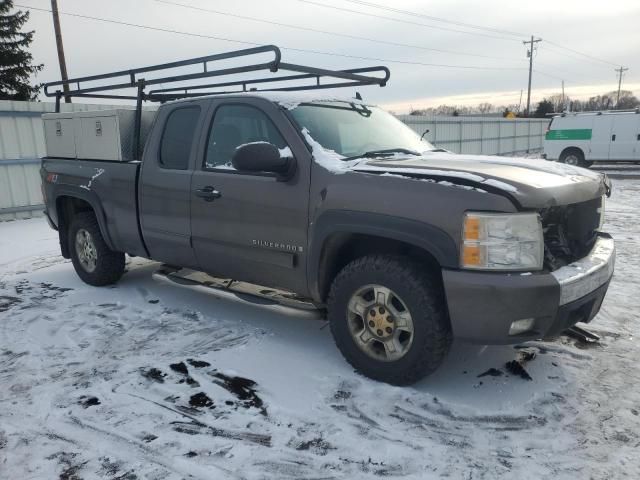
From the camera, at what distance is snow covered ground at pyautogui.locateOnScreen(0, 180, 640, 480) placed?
2.64 m

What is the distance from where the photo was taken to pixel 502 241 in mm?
2871

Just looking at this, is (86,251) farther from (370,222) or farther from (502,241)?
(502,241)

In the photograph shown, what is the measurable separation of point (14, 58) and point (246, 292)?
1091 inches

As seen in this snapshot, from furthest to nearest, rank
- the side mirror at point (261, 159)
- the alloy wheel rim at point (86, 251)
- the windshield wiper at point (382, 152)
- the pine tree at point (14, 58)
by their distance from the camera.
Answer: the pine tree at point (14, 58) → the alloy wheel rim at point (86, 251) → the windshield wiper at point (382, 152) → the side mirror at point (261, 159)

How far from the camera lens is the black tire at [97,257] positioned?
557 cm

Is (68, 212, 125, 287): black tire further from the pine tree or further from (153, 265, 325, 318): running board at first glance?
the pine tree

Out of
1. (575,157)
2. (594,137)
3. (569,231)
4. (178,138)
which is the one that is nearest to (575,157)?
(575,157)

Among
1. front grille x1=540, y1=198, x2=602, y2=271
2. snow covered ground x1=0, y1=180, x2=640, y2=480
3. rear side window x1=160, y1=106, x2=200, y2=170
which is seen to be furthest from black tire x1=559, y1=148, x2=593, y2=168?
rear side window x1=160, y1=106, x2=200, y2=170

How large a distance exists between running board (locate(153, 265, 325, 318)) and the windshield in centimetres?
119

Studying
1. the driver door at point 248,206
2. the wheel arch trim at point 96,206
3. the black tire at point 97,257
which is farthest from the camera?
the black tire at point 97,257

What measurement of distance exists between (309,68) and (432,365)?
2.74 meters

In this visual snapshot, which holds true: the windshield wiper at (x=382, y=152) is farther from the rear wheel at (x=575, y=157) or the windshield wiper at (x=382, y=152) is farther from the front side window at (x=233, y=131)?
the rear wheel at (x=575, y=157)

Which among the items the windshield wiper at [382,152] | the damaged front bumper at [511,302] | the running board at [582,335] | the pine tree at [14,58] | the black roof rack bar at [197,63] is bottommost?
the running board at [582,335]

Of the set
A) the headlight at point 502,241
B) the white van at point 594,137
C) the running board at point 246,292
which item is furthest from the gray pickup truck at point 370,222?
the white van at point 594,137
